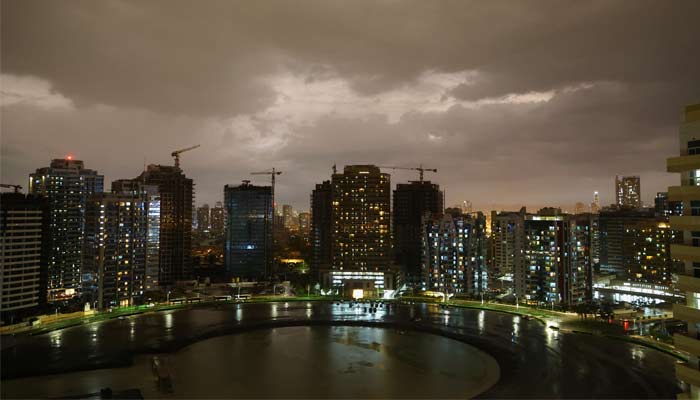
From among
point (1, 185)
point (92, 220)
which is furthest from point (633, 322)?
point (1, 185)

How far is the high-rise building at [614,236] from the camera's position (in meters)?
75.2

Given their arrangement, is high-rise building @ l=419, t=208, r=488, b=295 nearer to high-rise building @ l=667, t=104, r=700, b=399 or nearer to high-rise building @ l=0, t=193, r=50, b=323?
high-rise building @ l=0, t=193, r=50, b=323

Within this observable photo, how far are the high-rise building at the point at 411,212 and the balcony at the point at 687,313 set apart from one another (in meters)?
69.7

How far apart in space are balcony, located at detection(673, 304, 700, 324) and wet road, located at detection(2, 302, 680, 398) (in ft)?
32.3

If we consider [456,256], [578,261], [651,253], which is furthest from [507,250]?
[651,253]

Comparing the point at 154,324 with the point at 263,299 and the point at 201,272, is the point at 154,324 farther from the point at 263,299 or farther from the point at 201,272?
the point at 201,272

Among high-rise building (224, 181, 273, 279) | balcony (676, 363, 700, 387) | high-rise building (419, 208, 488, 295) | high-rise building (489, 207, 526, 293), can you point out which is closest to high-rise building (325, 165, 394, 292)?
high-rise building (419, 208, 488, 295)

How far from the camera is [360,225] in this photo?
64312 mm

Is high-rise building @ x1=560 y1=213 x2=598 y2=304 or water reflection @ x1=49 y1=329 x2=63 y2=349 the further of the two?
high-rise building @ x1=560 y1=213 x2=598 y2=304

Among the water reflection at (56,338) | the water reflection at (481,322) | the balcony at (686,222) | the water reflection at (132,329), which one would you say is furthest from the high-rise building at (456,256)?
the balcony at (686,222)

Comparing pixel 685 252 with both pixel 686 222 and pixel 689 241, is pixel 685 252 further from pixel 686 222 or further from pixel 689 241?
pixel 686 222

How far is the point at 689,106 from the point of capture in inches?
513

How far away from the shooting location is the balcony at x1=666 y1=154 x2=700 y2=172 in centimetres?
1239

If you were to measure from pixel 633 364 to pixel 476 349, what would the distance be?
8358 mm
